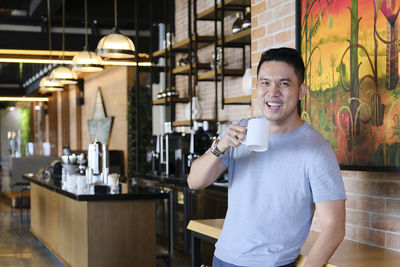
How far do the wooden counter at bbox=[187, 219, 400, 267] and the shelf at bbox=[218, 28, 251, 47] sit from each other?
3689 millimetres

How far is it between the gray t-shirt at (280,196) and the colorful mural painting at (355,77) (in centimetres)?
56

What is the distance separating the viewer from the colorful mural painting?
2.52 metres

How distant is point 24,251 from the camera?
25.3ft

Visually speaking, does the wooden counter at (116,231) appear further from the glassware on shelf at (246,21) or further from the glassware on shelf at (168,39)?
the glassware on shelf at (168,39)

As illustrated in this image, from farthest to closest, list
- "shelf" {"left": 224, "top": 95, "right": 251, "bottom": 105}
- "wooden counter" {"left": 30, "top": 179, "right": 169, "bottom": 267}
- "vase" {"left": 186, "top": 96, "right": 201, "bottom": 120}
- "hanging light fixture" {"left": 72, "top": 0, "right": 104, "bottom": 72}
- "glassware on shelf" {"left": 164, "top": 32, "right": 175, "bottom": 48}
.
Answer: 1. "glassware on shelf" {"left": 164, "top": 32, "right": 175, "bottom": 48}
2. "vase" {"left": 186, "top": 96, "right": 201, "bottom": 120}
3. "hanging light fixture" {"left": 72, "top": 0, "right": 104, "bottom": 72}
4. "shelf" {"left": 224, "top": 95, "right": 251, "bottom": 105}
5. "wooden counter" {"left": 30, "top": 179, "right": 169, "bottom": 267}

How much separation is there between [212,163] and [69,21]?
939cm

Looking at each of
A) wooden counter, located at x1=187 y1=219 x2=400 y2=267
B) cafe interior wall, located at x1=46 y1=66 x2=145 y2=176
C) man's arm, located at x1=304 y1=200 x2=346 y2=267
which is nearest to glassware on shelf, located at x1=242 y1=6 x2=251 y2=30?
wooden counter, located at x1=187 y1=219 x2=400 y2=267

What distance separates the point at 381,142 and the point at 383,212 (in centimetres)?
32

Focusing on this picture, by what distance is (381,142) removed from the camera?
2.58m

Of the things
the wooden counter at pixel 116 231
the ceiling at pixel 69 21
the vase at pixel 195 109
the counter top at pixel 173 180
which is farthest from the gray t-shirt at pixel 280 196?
the ceiling at pixel 69 21

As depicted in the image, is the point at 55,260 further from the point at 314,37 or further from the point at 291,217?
the point at 291,217

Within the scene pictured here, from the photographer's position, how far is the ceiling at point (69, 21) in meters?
9.92

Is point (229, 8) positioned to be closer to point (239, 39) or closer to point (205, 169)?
point (239, 39)

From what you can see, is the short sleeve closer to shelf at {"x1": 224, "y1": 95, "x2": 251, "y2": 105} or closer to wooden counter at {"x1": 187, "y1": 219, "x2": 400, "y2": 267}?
wooden counter at {"x1": 187, "y1": 219, "x2": 400, "y2": 267}
